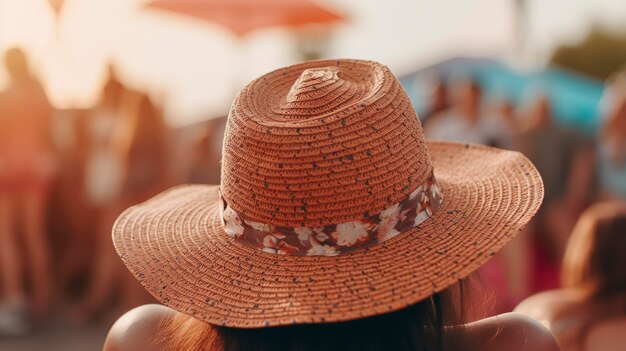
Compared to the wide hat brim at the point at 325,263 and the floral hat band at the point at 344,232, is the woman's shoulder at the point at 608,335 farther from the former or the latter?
the floral hat band at the point at 344,232

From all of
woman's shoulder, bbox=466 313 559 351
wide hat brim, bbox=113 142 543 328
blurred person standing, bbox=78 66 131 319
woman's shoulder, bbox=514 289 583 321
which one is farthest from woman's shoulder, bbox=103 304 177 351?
blurred person standing, bbox=78 66 131 319

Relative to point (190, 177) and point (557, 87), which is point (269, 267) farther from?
point (557, 87)

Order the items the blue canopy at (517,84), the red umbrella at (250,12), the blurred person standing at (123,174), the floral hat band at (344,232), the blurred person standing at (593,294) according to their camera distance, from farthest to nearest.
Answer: the red umbrella at (250,12)
the blue canopy at (517,84)
the blurred person standing at (123,174)
the blurred person standing at (593,294)
the floral hat band at (344,232)

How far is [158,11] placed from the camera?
24.5 feet

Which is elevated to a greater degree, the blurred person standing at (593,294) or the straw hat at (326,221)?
the straw hat at (326,221)

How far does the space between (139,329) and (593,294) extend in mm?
1680

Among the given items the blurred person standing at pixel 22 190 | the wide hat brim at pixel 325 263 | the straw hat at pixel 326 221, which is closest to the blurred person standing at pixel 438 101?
the blurred person standing at pixel 22 190

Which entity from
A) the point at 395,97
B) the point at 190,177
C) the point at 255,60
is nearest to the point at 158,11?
the point at 255,60

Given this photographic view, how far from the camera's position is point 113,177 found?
4.91 meters

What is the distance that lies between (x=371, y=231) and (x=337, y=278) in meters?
0.11

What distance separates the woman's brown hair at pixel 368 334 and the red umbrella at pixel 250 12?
6171 mm

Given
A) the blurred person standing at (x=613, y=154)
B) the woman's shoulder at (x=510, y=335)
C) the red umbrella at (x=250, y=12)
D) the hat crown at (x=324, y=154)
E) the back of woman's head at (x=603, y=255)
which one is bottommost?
the blurred person standing at (x=613, y=154)

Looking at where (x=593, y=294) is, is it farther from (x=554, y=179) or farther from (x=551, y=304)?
(x=554, y=179)

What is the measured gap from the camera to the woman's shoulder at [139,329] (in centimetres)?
162
